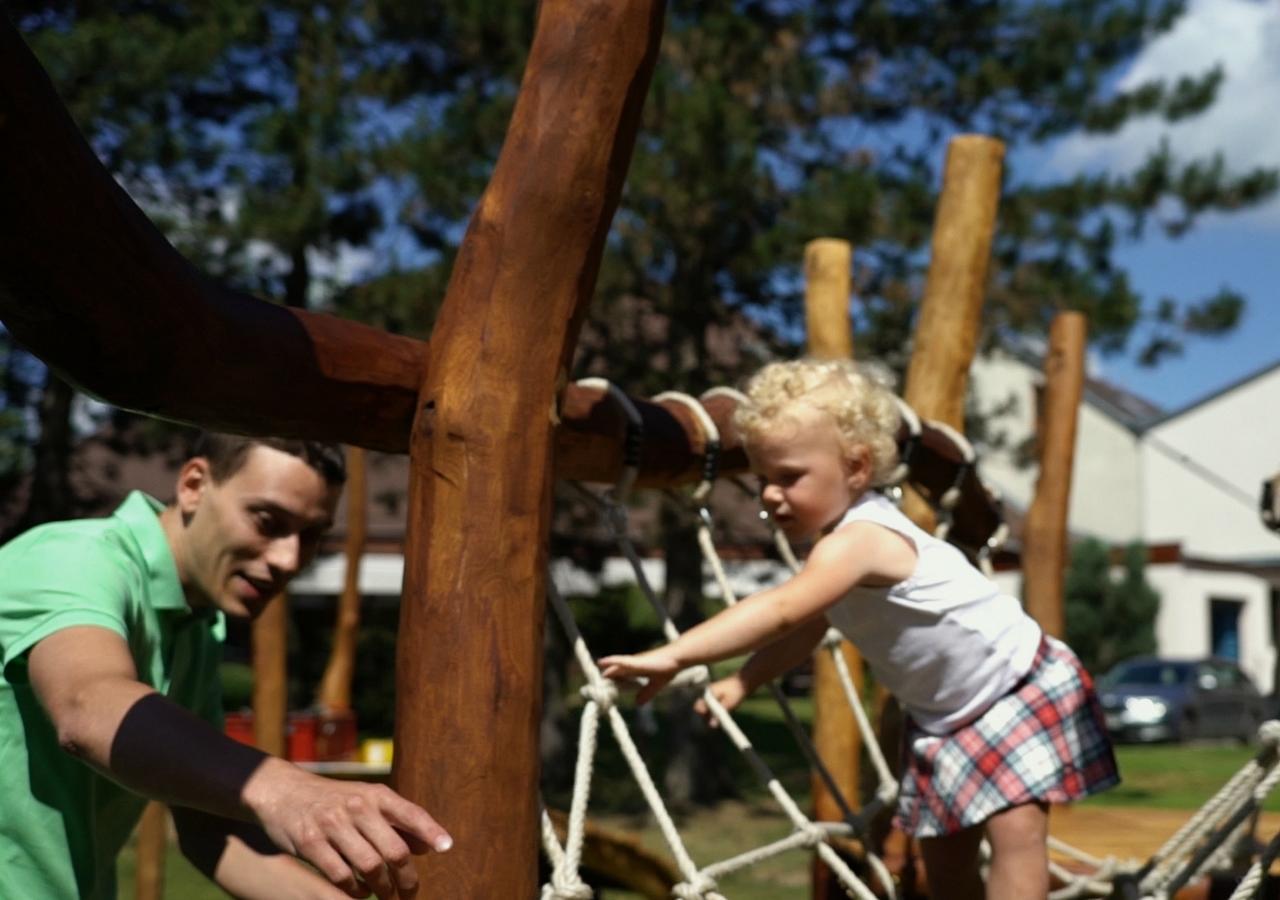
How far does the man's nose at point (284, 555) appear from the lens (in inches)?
76.6

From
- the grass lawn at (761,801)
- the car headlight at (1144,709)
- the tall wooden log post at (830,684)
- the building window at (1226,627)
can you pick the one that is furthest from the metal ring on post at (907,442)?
the building window at (1226,627)

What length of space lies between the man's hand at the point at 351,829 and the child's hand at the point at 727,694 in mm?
1393

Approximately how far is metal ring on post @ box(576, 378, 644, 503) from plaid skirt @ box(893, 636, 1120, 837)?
2.03 feet

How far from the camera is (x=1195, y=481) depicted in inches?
1384

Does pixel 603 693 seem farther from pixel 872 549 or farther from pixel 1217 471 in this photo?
pixel 1217 471

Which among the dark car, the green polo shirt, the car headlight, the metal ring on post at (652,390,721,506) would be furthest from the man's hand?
the car headlight

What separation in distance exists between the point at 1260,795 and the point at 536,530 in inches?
64.3

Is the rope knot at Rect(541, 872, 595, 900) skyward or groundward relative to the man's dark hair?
groundward

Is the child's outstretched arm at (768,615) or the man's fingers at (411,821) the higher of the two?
the child's outstretched arm at (768,615)

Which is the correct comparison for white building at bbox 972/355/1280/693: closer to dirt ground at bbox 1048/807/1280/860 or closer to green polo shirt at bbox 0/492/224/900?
dirt ground at bbox 1048/807/1280/860

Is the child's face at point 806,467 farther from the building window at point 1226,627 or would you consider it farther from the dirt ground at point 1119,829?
the building window at point 1226,627

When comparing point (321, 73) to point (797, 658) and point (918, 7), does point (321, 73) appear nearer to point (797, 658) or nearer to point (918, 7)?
point (918, 7)

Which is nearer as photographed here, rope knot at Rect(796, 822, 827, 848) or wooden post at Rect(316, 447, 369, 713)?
rope knot at Rect(796, 822, 827, 848)

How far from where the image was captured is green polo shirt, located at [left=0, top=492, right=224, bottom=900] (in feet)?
5.31
